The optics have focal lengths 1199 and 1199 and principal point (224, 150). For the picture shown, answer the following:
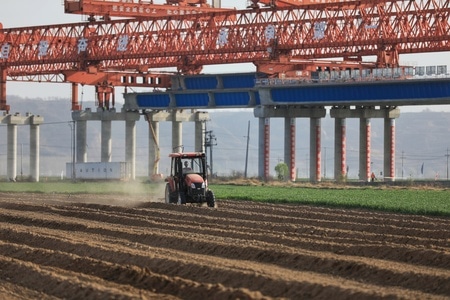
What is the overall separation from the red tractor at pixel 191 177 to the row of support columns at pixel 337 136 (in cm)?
4571

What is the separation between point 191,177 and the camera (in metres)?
45.6

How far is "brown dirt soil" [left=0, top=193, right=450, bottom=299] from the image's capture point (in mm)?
21062

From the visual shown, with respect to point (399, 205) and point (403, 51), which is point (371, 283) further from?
point (403, 51)

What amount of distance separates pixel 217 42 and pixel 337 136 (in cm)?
1240

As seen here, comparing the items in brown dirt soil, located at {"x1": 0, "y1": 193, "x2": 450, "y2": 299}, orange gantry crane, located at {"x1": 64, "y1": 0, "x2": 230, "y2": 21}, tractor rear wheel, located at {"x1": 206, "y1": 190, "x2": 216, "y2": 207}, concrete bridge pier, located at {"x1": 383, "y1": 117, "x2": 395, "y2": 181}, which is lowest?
brown dirt soil, located at {"x1": 0, "y1": 193, "x2": 450, "y2": 299}

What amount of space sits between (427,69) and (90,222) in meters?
48.2

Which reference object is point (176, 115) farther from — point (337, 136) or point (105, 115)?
point (337, 136)

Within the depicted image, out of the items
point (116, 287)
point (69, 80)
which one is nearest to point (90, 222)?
point (116, 287)

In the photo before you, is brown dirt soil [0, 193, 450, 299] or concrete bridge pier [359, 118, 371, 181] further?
concrete bridge pier [359, 118, 371, 181]

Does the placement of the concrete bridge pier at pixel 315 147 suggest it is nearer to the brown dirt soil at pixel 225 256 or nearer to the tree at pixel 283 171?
the tree at pixel 283 171

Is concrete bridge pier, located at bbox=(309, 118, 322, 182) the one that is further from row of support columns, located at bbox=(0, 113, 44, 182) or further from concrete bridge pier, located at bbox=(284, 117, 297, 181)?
row of support columns, located at bbox=(0, 113, 44, 182)

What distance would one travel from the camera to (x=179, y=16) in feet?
327

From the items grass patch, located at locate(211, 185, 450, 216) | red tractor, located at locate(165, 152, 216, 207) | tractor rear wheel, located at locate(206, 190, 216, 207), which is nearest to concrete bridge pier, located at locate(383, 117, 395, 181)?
grass patch, located at locate(211, 185, 450, 216)

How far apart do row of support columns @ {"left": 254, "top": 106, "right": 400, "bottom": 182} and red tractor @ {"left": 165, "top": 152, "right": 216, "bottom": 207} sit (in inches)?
1800
